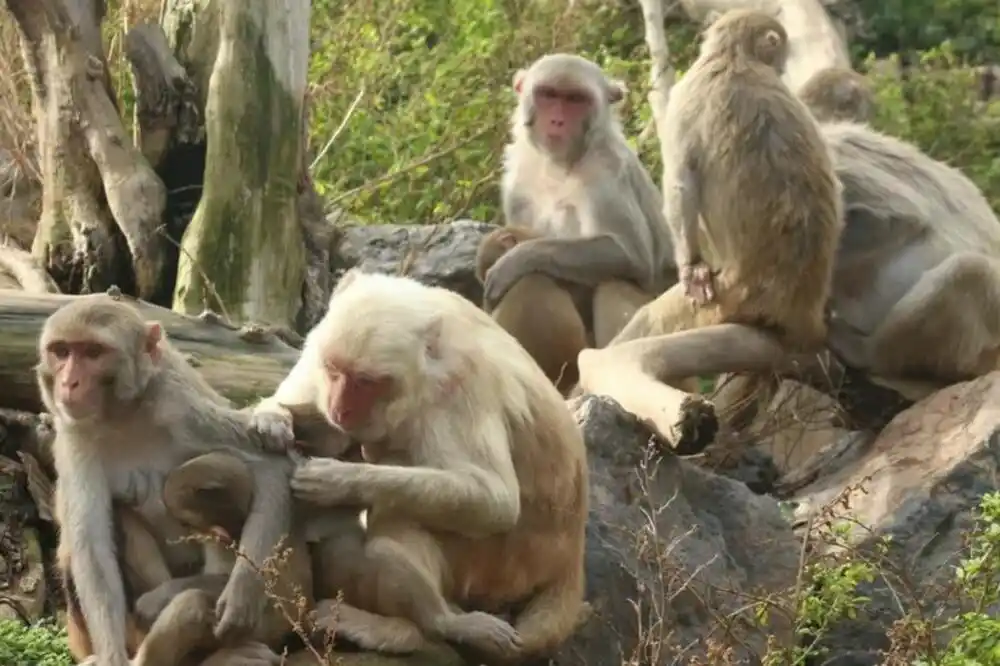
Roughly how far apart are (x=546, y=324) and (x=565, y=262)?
367 mm

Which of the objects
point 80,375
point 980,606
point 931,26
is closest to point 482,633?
point 80,375

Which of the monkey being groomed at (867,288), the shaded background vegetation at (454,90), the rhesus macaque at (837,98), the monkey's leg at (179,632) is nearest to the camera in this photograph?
the monkey's leg at (179,632)

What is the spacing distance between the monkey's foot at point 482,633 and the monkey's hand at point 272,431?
28.6 inches

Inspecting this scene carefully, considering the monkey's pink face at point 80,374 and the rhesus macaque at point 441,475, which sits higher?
the monkey's pink face at point 80,374

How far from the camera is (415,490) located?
5188 mm

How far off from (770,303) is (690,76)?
1218 millimetres

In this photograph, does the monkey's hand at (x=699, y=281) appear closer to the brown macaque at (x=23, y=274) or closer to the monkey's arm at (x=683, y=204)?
the monkey's arm at (x=683, y=204)

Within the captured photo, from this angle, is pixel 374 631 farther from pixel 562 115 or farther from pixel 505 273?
pixel 562 115

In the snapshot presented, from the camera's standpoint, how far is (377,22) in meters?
14.0

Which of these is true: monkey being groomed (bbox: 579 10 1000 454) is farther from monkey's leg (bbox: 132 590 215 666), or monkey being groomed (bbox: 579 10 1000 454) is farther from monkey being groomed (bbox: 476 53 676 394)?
monkey's leg (bbox: 132 590 215 666)

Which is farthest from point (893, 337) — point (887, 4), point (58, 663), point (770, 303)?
point (887, 4)

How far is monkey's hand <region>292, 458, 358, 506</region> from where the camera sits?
17.0 ft

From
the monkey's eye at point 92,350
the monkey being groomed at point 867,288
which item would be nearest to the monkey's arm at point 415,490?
the monkey's eye at point 92,350

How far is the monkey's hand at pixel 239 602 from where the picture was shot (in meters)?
4.96
